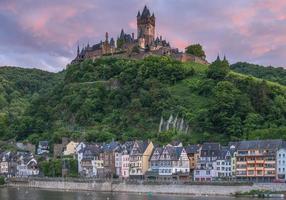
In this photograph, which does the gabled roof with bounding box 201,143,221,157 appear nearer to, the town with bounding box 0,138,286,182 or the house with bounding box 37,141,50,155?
the town with bounding box 0,138,286,182

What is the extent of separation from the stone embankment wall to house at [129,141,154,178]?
7.71 meters

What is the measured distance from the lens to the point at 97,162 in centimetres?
9550

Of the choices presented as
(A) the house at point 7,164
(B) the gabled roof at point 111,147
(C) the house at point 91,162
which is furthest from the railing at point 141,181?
(A) the house at point 7,164

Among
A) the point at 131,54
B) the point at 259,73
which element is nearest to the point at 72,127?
the point at 131,54

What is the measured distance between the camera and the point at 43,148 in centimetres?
11231

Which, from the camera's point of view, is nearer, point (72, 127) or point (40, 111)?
point (72, 127)

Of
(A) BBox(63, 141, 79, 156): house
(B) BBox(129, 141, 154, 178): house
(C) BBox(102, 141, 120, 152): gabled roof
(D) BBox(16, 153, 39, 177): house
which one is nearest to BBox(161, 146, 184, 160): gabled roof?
(B) BBox(129, 141, 154, 178): house

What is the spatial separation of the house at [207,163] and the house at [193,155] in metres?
1.48

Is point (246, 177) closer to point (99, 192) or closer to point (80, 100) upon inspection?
point (99, 192)

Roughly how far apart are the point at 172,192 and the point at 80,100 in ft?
182

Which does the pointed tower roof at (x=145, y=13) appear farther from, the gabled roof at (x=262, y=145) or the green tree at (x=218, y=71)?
the gabled roof at (x=262, y=145)

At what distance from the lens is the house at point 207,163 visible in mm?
83750

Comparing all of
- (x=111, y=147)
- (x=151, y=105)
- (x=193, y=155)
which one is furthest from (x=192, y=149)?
(x=151, y=105)

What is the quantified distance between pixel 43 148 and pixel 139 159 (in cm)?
2900
